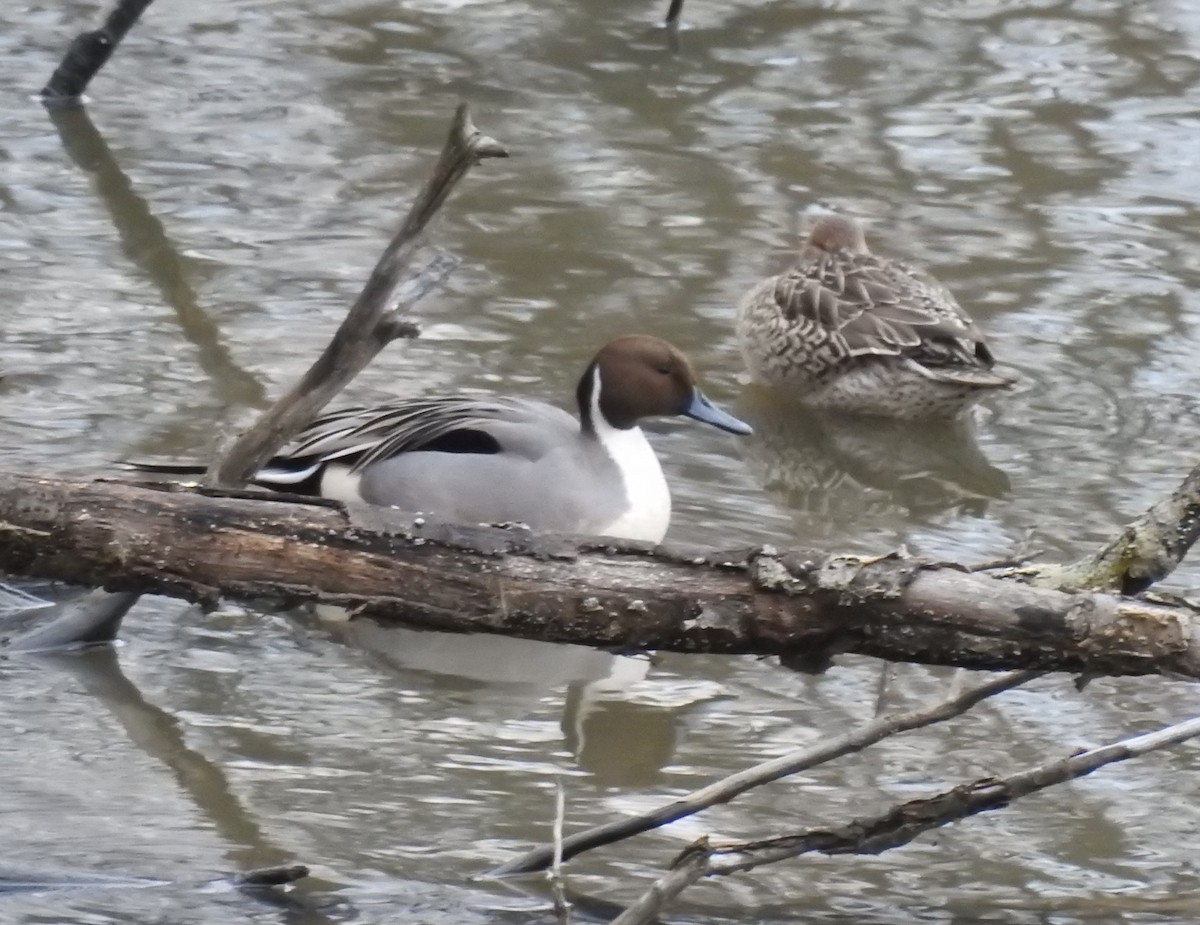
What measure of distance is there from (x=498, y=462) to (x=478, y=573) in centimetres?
204

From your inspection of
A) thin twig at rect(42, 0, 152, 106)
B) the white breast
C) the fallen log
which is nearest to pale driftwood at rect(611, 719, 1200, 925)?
the fallen log

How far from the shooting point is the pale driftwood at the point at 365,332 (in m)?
3.92

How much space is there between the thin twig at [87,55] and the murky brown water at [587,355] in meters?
0.17

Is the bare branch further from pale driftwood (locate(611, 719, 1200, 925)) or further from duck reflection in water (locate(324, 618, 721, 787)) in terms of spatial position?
duck reflection in water (locate(324, 618, 721, 787))

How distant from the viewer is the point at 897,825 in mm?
3617

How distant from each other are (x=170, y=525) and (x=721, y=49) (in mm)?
7971

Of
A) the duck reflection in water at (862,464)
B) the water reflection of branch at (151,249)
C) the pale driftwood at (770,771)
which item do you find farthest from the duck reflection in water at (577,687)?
the water reflection of branch at (151,249)

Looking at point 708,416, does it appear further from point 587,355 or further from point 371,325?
point 371,325

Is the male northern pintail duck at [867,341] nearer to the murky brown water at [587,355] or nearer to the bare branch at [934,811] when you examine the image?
the murky brown water at [587,355]

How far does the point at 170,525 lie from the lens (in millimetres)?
3639

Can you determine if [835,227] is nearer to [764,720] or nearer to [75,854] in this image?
[764,720]

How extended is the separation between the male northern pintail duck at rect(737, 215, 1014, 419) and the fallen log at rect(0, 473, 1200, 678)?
3.53m

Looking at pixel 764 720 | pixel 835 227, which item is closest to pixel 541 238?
pixel 835 227

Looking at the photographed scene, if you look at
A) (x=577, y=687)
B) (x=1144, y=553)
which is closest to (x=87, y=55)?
(x=577, y=687)
